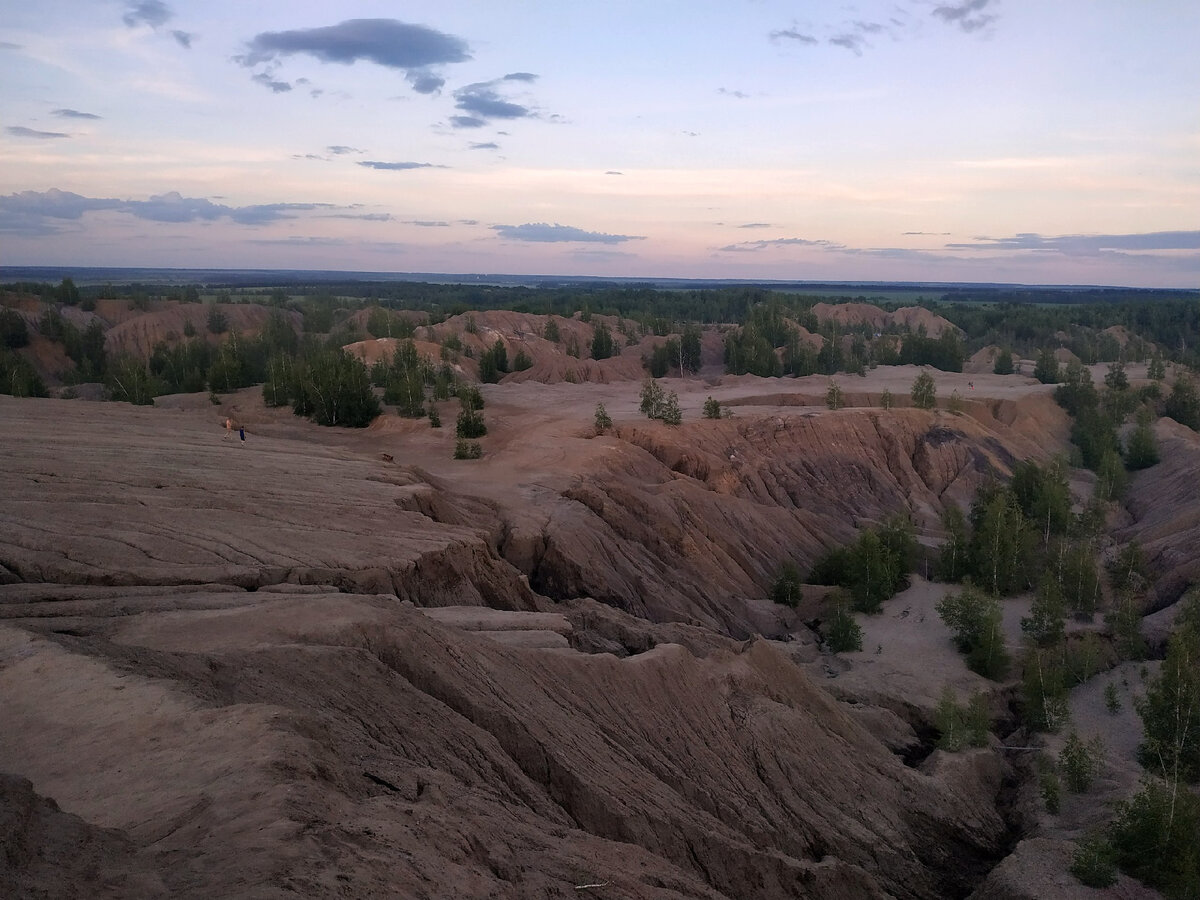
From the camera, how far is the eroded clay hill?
25.4ft

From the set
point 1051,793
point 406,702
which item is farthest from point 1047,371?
point 406,702

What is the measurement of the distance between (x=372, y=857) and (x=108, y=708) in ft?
12.6

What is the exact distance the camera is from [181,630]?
12.2m

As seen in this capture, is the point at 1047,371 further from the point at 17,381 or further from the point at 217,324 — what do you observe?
the point at 217,324

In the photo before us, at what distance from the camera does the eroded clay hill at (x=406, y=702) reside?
773cm

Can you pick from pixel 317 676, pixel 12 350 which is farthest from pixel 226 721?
pixel 12 350

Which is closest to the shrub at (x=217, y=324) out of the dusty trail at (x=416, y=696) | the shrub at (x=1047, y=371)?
the dusty trail at (x=416, y=696)

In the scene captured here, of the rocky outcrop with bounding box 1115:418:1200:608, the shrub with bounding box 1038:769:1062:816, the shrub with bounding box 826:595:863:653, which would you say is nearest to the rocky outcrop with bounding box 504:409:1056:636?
the shrub with bounding box 826:595:863:653

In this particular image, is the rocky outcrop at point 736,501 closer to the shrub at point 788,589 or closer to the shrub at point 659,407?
the shrub at point 788,589

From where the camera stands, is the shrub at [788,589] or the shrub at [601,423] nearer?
the shrub at [788,589]

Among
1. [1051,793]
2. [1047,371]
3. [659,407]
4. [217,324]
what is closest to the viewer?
[1051,793]

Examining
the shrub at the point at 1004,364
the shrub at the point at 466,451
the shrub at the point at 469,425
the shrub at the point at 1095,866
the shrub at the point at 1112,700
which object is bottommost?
the shrub at the point at 1112,700

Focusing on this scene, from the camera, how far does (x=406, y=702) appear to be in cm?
1137

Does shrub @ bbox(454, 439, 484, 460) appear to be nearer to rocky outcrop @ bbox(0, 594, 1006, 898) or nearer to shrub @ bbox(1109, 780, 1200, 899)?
rocky outcrop @ bbox(0, 594, 1006, 898)
